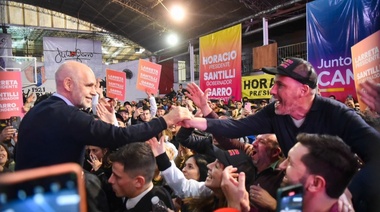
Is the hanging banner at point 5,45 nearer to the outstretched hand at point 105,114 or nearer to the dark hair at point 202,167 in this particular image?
the outstretched hand at point 105,114

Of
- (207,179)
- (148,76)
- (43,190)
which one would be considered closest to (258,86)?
(148,76)

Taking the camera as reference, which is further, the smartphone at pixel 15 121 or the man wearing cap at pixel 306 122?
the smartphone at pixel 15 121

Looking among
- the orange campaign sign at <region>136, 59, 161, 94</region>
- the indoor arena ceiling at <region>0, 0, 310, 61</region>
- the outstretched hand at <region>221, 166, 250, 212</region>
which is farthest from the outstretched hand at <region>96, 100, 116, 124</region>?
the indoor arena ceiling at <region>0, 0, 310, 61</region>

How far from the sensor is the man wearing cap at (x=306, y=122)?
5.69 feet

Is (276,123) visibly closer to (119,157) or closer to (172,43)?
(119,157)

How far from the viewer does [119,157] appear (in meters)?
1.94

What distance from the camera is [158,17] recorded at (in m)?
15.2

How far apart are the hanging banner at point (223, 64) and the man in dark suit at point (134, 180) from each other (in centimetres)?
772

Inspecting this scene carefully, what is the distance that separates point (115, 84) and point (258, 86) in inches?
209

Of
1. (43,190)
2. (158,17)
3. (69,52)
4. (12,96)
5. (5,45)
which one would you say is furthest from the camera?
(69,52)

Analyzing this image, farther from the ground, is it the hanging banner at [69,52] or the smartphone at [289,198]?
the hanging banner at [69,52]

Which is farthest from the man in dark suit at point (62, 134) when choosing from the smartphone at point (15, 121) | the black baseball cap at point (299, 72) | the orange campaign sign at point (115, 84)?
the orange campaign sign at point (115, 84)

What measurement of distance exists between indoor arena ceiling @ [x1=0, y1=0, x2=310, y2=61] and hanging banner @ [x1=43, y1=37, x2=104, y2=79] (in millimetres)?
1395

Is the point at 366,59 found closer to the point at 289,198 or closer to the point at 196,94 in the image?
the point at 196,94
